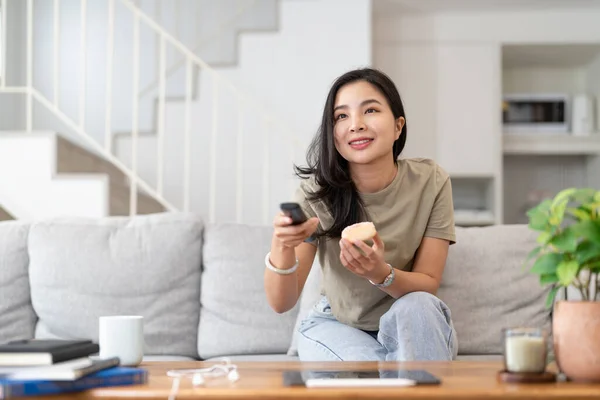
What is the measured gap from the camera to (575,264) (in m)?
1.19

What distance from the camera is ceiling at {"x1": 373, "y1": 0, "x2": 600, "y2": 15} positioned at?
5.11m

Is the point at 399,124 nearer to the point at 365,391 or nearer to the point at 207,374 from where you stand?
the point at 207,374

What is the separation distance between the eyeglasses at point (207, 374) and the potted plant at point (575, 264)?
1.67 ft

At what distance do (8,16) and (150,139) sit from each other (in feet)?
4.15

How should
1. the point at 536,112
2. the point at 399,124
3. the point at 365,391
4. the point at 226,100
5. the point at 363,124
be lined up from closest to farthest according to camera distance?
the point at 365,391, the point at 363,124, the point at 399,124, the point at 226,100, the point at 536,112

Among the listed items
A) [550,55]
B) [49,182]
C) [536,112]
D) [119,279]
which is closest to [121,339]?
[119,279]

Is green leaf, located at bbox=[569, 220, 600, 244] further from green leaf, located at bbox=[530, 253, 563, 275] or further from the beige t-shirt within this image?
the beige t-shirt

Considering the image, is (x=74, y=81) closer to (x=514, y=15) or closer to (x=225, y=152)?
(x=225, y=152)

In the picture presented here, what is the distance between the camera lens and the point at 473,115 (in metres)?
5.31

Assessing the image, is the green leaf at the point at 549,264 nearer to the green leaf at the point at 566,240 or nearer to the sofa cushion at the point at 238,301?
the green leaf at the point at 566,240

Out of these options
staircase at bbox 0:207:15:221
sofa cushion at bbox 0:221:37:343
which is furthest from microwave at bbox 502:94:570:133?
sofa cushion at bbox 0:221:37:343

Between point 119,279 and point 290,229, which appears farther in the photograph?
point 119,279

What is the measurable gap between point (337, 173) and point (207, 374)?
834mm

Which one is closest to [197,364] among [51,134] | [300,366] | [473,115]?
[300,366]
